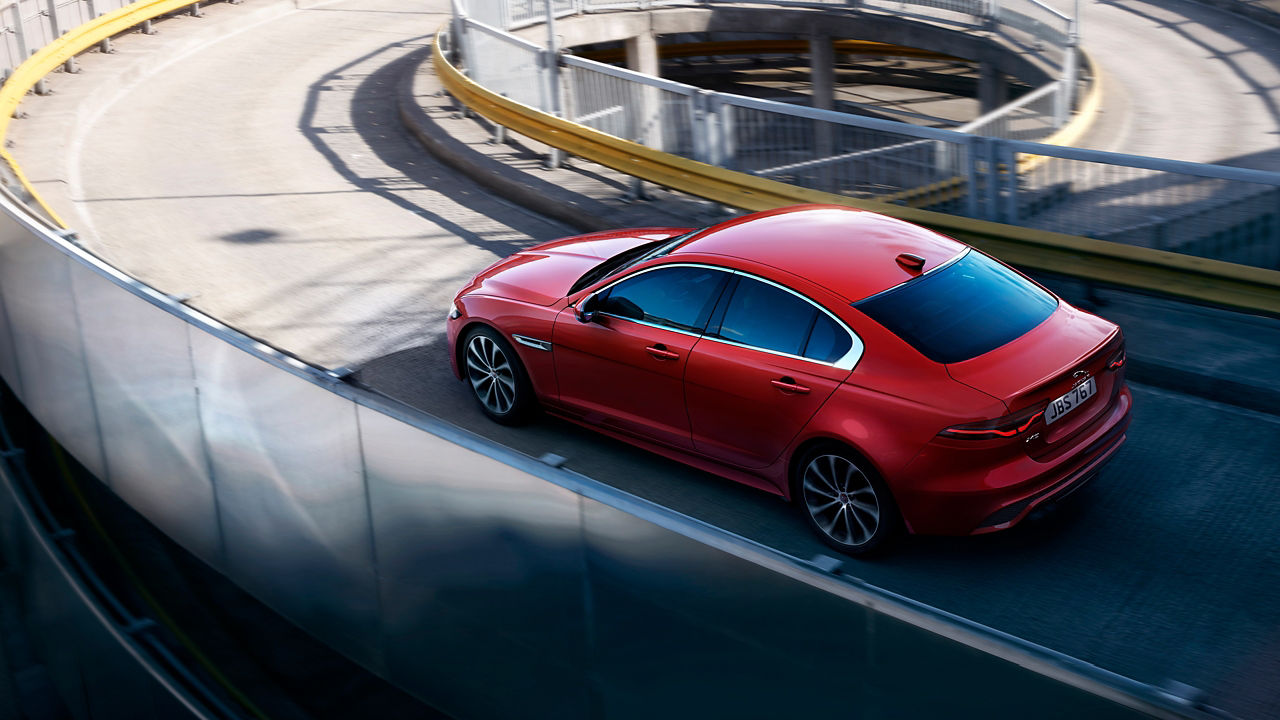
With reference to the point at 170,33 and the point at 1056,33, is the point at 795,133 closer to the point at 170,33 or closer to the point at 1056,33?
the point at 1056,33

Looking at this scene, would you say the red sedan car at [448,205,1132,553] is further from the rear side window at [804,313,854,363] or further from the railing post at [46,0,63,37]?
the railing post at [46,0,63,37]

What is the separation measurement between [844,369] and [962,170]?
13.2ft

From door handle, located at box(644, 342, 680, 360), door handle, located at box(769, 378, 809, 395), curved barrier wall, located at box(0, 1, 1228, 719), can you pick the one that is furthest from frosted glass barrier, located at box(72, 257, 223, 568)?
door handle, located at box(769, 378, 809, 395)

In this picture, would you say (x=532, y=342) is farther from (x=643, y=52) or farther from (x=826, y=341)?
(x=643, y=52)

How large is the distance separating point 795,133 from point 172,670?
21.9 ft

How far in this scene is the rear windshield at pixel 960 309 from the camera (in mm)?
5824

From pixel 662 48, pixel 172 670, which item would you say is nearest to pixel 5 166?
pixel 172 670

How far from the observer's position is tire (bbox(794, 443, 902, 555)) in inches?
231

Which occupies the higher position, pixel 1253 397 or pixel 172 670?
pixel 1253 397

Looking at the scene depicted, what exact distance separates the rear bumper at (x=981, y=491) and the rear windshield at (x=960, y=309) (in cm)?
54

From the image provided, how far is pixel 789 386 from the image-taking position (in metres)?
6.07

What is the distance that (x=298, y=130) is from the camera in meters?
17.0

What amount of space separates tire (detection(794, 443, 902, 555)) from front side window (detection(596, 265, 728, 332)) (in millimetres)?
1025


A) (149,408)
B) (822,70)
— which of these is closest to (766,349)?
(149,408)
